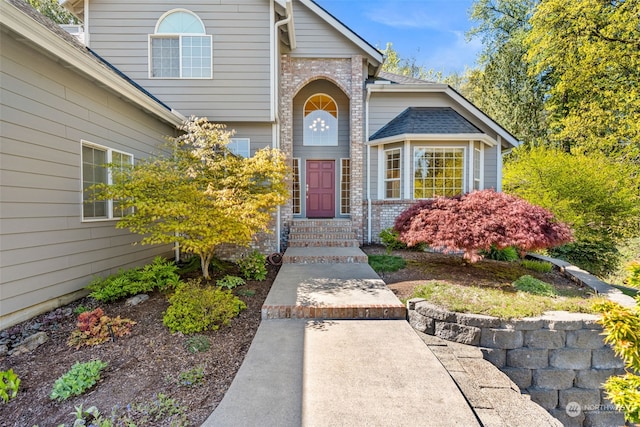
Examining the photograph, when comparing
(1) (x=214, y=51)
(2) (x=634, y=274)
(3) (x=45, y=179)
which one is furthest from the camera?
(1) (x=214, y=51)

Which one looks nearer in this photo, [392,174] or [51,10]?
[392,174]

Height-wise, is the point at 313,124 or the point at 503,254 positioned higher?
the point at 313,124

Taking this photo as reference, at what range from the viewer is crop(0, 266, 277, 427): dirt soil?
2287 millimetres

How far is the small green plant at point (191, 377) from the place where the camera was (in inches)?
101

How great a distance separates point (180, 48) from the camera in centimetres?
701

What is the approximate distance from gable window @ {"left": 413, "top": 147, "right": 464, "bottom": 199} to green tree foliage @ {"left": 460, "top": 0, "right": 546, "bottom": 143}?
323 inches

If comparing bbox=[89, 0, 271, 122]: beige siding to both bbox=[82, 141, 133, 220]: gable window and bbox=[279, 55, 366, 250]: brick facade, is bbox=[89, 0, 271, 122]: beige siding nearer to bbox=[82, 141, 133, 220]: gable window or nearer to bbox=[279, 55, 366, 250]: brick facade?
bbox=[279, 55, 366, 250]: brick facade

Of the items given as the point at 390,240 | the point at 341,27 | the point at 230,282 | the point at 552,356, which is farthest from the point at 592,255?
the point at 230,282

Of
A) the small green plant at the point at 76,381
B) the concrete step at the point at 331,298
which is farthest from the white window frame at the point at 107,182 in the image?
the concrete step at the point at 331,298

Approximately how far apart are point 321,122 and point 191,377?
28.9 ft

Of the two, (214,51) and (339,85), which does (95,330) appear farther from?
(339,85)

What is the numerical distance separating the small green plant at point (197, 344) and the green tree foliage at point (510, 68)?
646 inches

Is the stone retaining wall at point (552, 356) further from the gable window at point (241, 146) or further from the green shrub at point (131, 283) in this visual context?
the gable window at point (241, 146)

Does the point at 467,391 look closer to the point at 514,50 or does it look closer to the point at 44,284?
the point at 44,284
